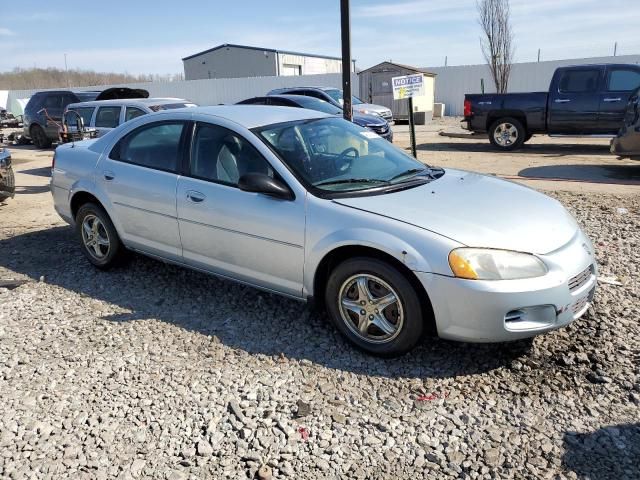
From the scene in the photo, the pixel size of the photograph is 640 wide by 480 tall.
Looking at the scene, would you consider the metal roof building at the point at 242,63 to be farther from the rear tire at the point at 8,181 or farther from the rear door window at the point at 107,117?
the rear tire at the point at 8,181

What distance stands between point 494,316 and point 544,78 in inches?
1052

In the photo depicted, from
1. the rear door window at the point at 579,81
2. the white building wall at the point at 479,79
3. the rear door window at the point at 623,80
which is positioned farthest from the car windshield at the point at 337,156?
the white building wall at the point at 479,79

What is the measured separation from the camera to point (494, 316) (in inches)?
121

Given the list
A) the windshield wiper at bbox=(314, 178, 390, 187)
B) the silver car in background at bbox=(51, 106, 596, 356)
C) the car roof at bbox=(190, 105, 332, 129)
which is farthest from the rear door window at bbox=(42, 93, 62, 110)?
the windshield wiper at bbox=(314, 178, 390, 187)

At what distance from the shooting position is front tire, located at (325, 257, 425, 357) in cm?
327

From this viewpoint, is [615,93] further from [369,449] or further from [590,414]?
[369,449]

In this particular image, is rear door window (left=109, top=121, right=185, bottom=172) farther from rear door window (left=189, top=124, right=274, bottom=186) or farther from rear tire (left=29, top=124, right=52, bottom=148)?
rear tire (left=29, top=124, right=52, bottom=148)

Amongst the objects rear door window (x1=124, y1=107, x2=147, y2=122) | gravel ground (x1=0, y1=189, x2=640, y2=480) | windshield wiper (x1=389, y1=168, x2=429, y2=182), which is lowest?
gravel ground (x1=0, y1=189, x2=640, y2=480)

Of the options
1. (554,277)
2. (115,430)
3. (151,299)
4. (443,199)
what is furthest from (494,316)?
(151,299)

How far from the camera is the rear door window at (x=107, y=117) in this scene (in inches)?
436

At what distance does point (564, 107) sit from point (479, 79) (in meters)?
15.7

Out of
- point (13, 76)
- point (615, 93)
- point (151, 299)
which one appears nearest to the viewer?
point (151, 299)

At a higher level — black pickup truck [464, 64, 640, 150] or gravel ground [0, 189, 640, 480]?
black pickup truck [464, 64, 640, 150]

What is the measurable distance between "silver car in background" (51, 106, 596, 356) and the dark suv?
496 inches
